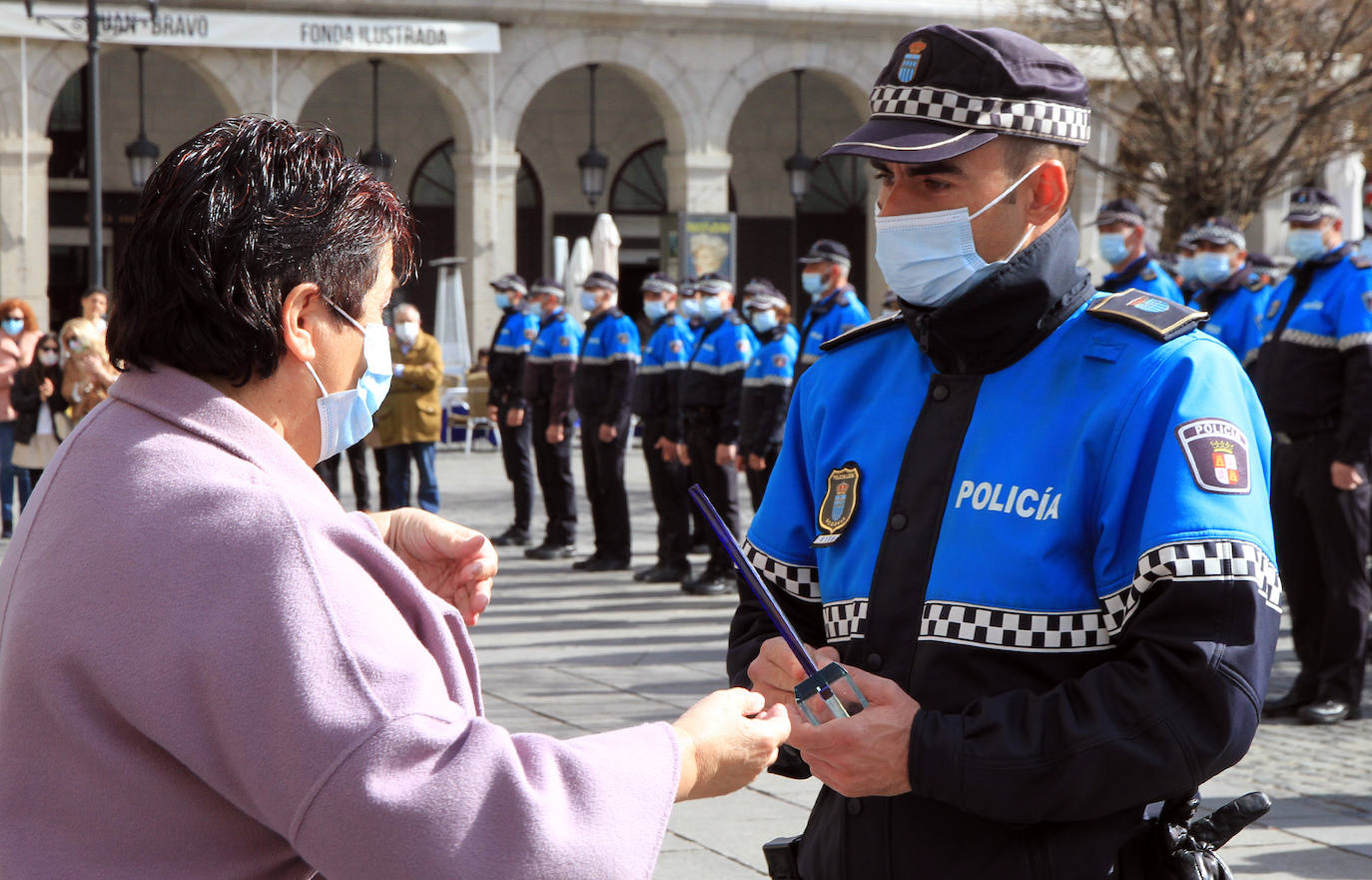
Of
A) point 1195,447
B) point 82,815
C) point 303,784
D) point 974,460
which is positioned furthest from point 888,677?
point 82,815

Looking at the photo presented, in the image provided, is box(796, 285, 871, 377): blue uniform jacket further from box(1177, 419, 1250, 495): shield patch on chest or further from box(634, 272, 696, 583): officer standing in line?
box(1177, 419, 1250, 495): shield patch on chest

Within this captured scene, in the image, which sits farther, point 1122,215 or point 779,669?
point 1122,215

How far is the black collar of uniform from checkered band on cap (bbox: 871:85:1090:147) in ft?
0.53

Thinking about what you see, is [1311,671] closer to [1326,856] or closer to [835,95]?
[1326,856]

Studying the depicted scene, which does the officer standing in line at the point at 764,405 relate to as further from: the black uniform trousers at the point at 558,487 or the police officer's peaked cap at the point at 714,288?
the black uniform trousers at the point at 558,487

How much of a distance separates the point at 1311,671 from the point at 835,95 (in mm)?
26285

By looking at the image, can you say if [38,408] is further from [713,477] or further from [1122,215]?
[1122,215]

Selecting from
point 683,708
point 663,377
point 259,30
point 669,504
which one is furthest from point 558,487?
point 259,30

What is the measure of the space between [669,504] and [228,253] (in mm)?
10640

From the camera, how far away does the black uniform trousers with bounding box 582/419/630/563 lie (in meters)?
12.7

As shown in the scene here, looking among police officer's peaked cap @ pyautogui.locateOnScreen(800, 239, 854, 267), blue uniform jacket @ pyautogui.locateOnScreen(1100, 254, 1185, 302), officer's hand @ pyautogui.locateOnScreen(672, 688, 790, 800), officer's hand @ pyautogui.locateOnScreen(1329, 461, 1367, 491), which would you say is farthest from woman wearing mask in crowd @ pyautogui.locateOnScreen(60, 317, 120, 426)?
officer's hand @ pyautogui.locateOnScreen(672, 688, 790, 800)

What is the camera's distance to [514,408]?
571 inches

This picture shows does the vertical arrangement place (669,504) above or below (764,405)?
below

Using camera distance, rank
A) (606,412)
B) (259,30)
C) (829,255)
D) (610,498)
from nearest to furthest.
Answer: (829,255), (610,498), (606,412), (259,30)
